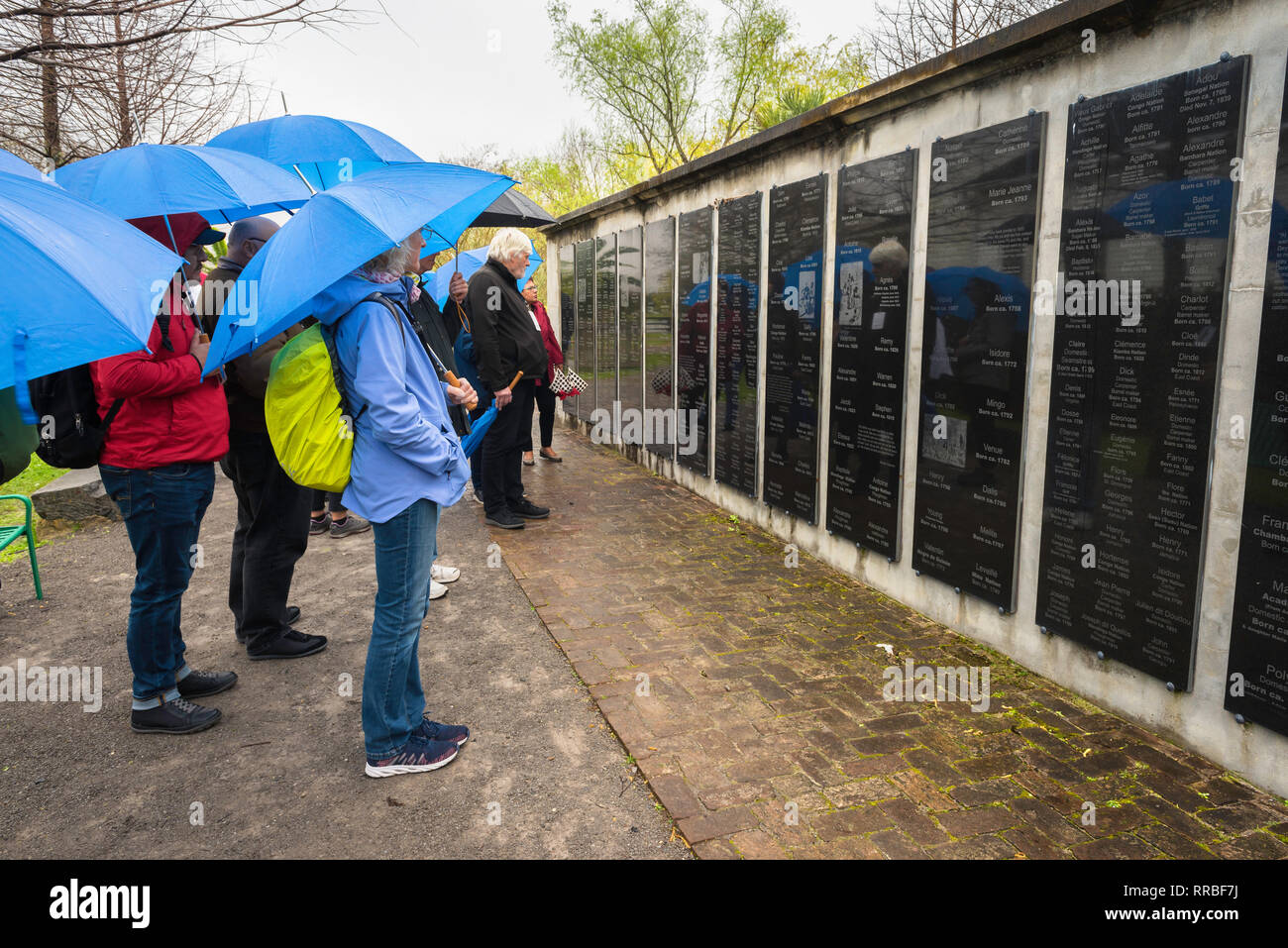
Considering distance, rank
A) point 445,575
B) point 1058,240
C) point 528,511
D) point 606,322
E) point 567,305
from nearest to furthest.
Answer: point 1058,240 → point 445,575 → point 528,511 → point 606,322 → point 567,305

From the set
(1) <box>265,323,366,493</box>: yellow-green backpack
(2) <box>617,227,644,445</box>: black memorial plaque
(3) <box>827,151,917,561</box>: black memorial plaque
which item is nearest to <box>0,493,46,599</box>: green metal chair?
(1) <box>265,323,366,493</box>: yellow-green backpack

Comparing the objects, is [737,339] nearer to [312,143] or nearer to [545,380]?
[545,380]

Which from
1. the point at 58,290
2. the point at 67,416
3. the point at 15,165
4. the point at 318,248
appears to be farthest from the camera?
the point at 67,416

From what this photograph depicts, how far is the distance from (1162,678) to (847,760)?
1395 millimetres

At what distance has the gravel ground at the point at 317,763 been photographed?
118 inches

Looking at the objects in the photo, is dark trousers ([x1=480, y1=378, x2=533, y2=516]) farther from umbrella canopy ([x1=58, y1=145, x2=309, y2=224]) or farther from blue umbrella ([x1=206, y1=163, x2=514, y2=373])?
blue umbrella ([x1=206, y1=163, x2=514, y2=373])

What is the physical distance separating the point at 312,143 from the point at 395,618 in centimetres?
343

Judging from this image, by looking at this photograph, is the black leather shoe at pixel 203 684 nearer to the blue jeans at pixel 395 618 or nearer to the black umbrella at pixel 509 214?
the blue jeans at pixel 395 618

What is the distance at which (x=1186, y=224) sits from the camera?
3.38m

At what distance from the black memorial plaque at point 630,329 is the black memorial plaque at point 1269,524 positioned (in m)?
7.08

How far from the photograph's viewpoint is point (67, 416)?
3375 mm

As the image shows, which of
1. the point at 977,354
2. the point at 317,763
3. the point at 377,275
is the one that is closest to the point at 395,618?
the point at 317,763

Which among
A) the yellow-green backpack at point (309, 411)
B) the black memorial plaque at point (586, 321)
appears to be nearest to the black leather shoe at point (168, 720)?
the yellow-green backpack at point (309, 411)

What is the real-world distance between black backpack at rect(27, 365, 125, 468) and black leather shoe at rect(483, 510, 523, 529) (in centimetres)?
404
